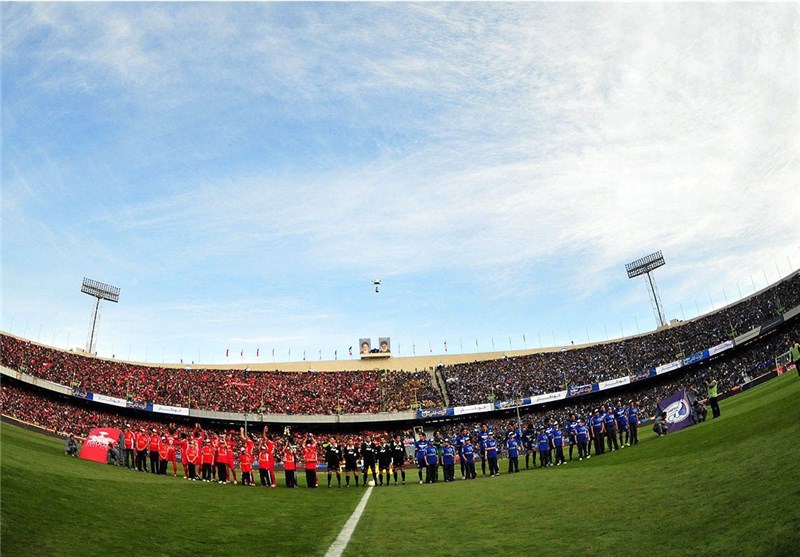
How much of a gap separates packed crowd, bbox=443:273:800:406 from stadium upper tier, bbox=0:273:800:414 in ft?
0.39

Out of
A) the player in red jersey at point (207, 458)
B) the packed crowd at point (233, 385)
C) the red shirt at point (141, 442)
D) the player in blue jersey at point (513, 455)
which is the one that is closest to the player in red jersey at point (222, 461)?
the player in red jersey at point (207, 458)

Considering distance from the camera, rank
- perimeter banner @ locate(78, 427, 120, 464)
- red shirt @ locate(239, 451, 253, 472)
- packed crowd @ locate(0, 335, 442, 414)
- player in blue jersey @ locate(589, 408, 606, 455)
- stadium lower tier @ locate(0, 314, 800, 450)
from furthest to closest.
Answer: packed crowd @ locate(0, 335, 442, 414) < stadium lower tier @ locate(0, 314, 800, 450) < perimeter banner @ locate(78, 427, 120, 464) < player in blue jersey @ locate(589, 408, 606, 455) < red shirt @ locate(239, 451, 253, 472)

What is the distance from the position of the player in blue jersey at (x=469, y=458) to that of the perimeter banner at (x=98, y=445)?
16519 mm

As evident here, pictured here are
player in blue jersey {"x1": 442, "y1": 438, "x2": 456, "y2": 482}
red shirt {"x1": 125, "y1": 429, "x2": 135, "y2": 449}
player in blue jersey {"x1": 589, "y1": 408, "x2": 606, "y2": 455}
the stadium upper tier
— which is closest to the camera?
player in blue jersey {"x1": 442, "y1": 438, "x2": 456, "y2": 482}

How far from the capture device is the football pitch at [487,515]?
21.2ft

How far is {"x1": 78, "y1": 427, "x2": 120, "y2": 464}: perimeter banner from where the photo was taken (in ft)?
80.3

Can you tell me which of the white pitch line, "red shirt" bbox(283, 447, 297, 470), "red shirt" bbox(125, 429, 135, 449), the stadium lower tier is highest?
the stadium lower tier

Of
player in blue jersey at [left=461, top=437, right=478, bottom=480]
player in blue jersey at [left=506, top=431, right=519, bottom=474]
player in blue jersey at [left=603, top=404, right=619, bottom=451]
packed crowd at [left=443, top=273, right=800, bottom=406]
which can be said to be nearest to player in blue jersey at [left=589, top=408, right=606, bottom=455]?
player in blue jersey at [left=603, top=404, right=619, bottom=451]

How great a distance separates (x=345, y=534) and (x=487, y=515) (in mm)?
3161

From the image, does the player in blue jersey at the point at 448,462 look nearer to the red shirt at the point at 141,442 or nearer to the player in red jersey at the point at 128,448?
the red shirt at the point at 141,442

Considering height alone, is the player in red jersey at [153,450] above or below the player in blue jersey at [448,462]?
above

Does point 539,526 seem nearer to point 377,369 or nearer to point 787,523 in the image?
point 787,523

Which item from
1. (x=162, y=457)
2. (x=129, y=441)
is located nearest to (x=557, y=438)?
(x=162, y=457)

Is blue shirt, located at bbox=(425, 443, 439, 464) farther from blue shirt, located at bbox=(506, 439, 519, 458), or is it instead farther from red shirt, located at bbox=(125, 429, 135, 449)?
red shirt, located at bbox=(125, 429, 135, 449)
